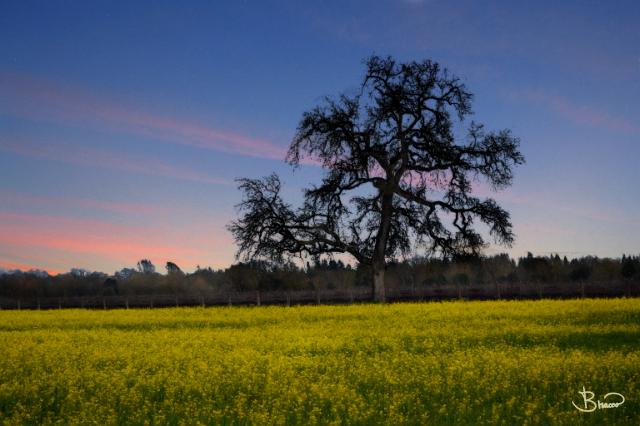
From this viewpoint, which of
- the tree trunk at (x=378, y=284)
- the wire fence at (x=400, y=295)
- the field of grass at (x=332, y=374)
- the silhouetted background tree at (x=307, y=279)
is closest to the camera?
the field of grass at (x=332, y=374)

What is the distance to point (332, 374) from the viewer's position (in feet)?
48.8

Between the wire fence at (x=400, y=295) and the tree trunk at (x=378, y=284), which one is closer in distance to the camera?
the tree trunk at (x=378, y=284)

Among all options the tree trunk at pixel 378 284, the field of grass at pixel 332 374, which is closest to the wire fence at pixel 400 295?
the tree trunk at pixel 378 284

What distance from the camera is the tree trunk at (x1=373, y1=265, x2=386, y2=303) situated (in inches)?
1625

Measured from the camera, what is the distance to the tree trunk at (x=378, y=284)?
41281mm

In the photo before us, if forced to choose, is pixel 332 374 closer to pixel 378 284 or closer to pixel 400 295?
pixel 378 284

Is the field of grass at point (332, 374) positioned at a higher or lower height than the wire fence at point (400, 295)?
lower

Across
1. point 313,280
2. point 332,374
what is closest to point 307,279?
point 313,280

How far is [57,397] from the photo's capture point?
13484 millimetres

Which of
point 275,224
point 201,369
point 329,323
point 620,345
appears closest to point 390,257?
point 275,224

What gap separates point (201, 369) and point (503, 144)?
A: 2780cm
